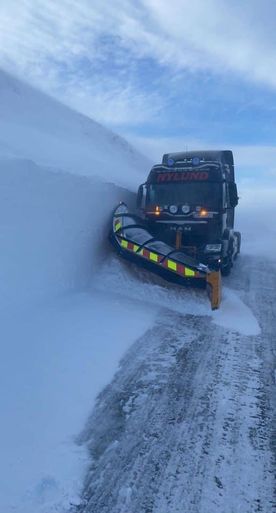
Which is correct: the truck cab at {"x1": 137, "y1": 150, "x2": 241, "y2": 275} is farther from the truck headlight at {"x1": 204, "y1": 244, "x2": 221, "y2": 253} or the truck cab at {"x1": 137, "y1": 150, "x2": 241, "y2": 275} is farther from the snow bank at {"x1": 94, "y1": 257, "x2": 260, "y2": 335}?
the snow bank at {"x1": 94, "y1": 257, "x2": 260, "y2": 335}

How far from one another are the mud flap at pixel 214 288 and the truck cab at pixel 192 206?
72.7 inches

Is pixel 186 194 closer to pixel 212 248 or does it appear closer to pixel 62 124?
pixel 212 248

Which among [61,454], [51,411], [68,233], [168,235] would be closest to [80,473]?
[61,454]

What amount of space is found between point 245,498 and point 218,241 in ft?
21.4

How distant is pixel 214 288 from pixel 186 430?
356cm

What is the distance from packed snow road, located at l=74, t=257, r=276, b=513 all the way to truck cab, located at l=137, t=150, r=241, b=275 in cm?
357

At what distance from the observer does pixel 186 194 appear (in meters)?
9.38

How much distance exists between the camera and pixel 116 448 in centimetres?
329

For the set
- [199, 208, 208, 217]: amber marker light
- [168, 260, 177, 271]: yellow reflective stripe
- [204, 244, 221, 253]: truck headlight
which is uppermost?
[199, 208, 208, 217]: amber marker light

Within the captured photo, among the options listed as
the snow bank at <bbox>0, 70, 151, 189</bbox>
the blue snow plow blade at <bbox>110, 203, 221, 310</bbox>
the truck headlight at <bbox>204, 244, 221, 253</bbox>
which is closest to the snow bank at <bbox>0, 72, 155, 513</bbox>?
the blue snow plow blade at <bbox>110, 203, 221, 310</bbox>

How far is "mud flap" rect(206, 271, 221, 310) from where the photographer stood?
6844 millimetres

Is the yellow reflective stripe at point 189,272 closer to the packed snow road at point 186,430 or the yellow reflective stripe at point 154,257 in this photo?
the yellow reflective stripe at point 154,257

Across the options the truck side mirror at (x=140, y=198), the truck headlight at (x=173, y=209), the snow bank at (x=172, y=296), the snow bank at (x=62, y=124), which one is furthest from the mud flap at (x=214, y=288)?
the snow bank at (x=62, y=124)

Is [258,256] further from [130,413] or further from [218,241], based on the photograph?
[130,413]
